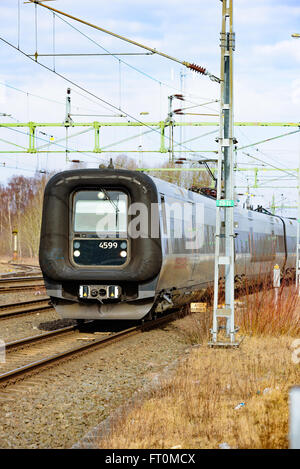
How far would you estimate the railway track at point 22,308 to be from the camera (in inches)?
625

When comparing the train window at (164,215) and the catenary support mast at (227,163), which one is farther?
the train window at (164,215)

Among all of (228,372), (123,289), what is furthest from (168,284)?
(228,372)

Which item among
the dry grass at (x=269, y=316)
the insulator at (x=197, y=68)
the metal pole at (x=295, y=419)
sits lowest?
the dry grass at (x=269, y=316)

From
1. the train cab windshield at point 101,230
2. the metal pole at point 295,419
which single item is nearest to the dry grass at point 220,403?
the metal pole at point 295,419

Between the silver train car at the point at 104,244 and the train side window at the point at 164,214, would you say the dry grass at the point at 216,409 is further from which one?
the train side window at the point at 164,214

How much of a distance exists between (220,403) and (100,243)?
19.4 feet

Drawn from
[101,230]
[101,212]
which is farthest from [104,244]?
[101,212]

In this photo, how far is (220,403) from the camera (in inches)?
283

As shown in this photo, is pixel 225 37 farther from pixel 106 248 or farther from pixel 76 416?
pixel 76 416

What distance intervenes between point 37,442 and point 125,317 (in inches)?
256

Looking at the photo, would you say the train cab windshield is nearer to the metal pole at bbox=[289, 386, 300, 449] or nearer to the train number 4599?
the train number 4599

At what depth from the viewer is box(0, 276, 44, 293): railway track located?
76.8ft

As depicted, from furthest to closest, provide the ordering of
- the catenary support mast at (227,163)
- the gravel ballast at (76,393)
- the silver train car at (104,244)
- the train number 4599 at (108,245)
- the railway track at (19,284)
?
the railway track at (19,284) < the train number 4599 at (108,245) < the silver train car at (104,244) < the catenary support mast at (227,163) < the gravel ballast at (76,393)

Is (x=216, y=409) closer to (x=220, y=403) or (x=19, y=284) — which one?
(x=220, y=403)
